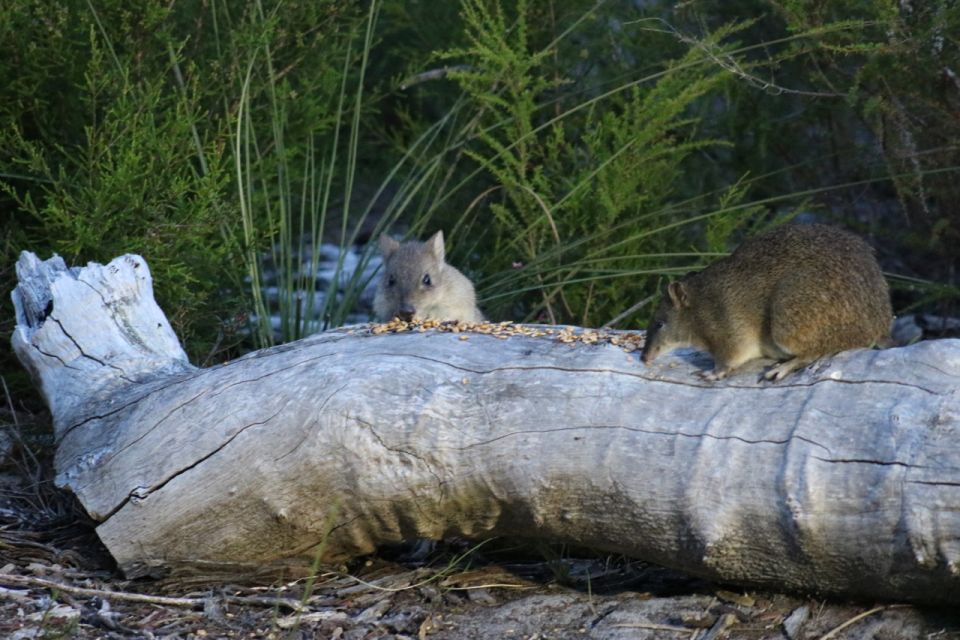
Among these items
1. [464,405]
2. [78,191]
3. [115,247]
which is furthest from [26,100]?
[464,405]

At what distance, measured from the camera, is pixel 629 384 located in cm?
447

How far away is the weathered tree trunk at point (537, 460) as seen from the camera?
399cm

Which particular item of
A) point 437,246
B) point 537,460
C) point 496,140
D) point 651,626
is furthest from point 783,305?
point 496,140

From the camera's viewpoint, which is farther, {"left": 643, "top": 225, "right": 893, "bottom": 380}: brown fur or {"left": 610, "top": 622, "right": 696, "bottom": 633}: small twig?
{"left": 643, "top": 225, "right": 893, "bottom": 380}: brown fur

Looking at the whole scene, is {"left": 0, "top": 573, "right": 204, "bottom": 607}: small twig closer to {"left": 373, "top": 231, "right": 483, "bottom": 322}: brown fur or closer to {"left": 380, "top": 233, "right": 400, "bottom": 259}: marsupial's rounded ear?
{"left": 373, "top": 231, "right": 483, "bottom": 322}: brown fur

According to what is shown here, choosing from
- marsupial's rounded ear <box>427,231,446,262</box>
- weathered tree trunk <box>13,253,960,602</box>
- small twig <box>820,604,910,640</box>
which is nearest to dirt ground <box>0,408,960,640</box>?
small twig <box>820,604,910,640</box>

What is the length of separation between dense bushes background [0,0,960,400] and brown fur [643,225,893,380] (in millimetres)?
1495

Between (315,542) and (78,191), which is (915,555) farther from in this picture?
(78,191)

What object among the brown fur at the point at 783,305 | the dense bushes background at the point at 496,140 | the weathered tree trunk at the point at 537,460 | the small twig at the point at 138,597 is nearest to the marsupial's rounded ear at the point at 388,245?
the dense bushes background at the point at 496,140

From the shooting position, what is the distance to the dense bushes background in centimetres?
636

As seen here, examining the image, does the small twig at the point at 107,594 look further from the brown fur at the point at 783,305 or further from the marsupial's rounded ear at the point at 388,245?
the marsupial's rounded ear at the point at 388,245

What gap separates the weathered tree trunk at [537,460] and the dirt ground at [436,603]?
4.7 inches

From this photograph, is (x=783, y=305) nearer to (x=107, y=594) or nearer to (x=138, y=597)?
(x=138, y=597)

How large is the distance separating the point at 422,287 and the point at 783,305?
Answer: 111 inches
